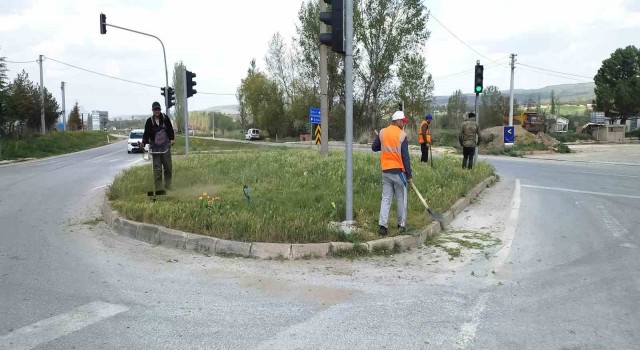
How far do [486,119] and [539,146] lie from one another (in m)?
23.6

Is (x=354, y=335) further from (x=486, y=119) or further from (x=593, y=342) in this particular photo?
(x=486, y=119)

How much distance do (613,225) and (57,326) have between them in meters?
7.85

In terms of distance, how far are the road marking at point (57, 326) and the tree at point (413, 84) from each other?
1404 inches

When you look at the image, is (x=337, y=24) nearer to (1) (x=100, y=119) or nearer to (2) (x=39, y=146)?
(2) (x=39, y=146)

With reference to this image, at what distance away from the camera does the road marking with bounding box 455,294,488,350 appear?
3.62m

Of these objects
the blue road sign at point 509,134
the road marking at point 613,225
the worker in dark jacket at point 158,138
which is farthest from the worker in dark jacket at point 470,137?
the blue road sign at point 509,134

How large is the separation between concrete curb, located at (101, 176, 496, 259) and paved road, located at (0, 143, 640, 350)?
180 mm

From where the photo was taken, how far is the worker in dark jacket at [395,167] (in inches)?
262

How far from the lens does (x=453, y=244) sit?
665 centimetres

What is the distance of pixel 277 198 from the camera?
8227mm

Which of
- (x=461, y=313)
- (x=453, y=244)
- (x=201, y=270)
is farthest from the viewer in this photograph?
(x=453, y=244)

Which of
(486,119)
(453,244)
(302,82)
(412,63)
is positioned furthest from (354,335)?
(486,119)

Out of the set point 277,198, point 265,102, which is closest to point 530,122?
point 265,102

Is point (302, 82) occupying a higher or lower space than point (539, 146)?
higher
